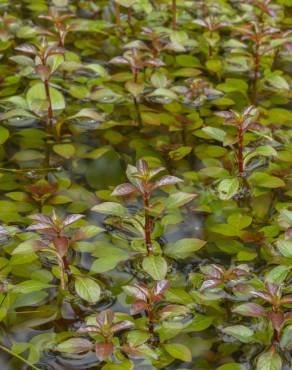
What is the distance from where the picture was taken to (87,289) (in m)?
2.11

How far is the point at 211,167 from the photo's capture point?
8.81 feet

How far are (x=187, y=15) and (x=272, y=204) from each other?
163 cm

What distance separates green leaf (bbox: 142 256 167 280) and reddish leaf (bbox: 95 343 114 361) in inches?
12.5

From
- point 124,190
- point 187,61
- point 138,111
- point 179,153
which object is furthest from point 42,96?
point 124,190

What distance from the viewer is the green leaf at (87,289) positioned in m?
2.09

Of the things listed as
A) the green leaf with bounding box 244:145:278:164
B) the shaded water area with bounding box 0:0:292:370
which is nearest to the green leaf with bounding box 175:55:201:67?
the shaded water area with bounding box 0:0:292:370

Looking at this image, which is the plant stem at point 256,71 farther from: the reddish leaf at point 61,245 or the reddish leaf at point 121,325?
the reddish leaf at point 121,325

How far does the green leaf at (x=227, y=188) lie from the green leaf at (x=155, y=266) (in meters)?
0.43

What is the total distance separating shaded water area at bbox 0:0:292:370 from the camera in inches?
79.5

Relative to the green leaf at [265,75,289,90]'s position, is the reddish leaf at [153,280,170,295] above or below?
below

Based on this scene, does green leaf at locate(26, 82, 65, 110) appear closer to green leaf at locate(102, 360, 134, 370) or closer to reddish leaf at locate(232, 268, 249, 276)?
reddish leaf at locate(232, 268, 249, 276)

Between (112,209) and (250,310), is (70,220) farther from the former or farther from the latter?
(250,310)

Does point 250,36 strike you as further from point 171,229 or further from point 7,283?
point 7,283

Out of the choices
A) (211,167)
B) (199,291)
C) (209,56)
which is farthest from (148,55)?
(199,291)
